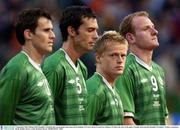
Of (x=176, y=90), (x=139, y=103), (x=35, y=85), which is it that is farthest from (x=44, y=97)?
(x=176, y=90)

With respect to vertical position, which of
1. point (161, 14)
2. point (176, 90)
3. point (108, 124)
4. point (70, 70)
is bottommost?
point (108, 124)

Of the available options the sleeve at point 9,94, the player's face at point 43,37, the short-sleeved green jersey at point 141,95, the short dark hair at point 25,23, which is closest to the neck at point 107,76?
the short-sleeved green jersey at point 141,95

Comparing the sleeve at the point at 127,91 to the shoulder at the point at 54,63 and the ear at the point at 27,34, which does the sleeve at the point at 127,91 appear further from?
the ear at the point at 27,34

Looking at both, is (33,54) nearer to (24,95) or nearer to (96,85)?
(24,95)

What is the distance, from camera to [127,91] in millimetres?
6566

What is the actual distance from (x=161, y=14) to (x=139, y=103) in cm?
489

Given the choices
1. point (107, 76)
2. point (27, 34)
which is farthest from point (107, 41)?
point (27, 34)

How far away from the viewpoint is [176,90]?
10.4m

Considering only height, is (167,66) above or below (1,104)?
above

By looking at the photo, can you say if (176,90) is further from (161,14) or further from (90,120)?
(90,120)

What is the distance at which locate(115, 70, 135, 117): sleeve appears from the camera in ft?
21.2

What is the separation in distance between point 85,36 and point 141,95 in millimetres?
717

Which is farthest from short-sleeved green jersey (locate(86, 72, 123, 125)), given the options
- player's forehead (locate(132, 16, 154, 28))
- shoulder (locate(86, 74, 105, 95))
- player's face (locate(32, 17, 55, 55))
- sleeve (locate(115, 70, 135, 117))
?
player's forehead (locate(132, 16, 154, 28))

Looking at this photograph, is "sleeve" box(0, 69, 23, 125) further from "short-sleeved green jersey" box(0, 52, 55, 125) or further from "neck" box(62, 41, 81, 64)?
"neck" box(62, 41, 81, 64)
